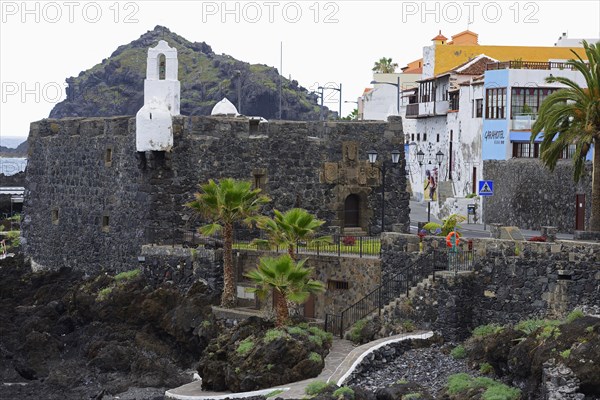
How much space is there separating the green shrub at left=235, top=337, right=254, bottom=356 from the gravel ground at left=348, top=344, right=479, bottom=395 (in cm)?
301

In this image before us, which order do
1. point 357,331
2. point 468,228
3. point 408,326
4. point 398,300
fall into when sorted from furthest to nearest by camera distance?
point 468,228 < point 357,331 < point 398,300 < point 408,326

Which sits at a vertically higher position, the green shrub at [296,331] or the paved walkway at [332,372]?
the green shrub at [296,331]

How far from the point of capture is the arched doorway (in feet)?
149

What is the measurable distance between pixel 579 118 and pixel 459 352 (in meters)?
8.01

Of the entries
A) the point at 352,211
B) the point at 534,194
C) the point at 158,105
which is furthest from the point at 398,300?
the point at 534,194

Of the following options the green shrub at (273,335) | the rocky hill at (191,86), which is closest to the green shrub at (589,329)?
the green shrub at (273,335)

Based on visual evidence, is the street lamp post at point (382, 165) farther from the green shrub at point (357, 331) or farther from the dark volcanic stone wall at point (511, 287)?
the green shrub at point (357, 331)

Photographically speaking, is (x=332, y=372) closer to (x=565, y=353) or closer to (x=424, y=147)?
(x=565, y=353)

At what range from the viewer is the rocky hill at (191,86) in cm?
12912

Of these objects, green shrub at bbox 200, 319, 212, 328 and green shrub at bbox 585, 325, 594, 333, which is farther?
green shrub at bbox 200, 319, 212, 328

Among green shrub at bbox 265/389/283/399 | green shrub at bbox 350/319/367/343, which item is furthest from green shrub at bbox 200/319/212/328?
→ green shrub at bbox 265/389/283/399

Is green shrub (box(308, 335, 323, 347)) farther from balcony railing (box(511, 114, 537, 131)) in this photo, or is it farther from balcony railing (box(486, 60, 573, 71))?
balcony railing (box(486, 60, 573, 71))

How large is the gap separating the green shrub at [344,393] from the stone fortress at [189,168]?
11.5 metres

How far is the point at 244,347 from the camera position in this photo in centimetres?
3359
